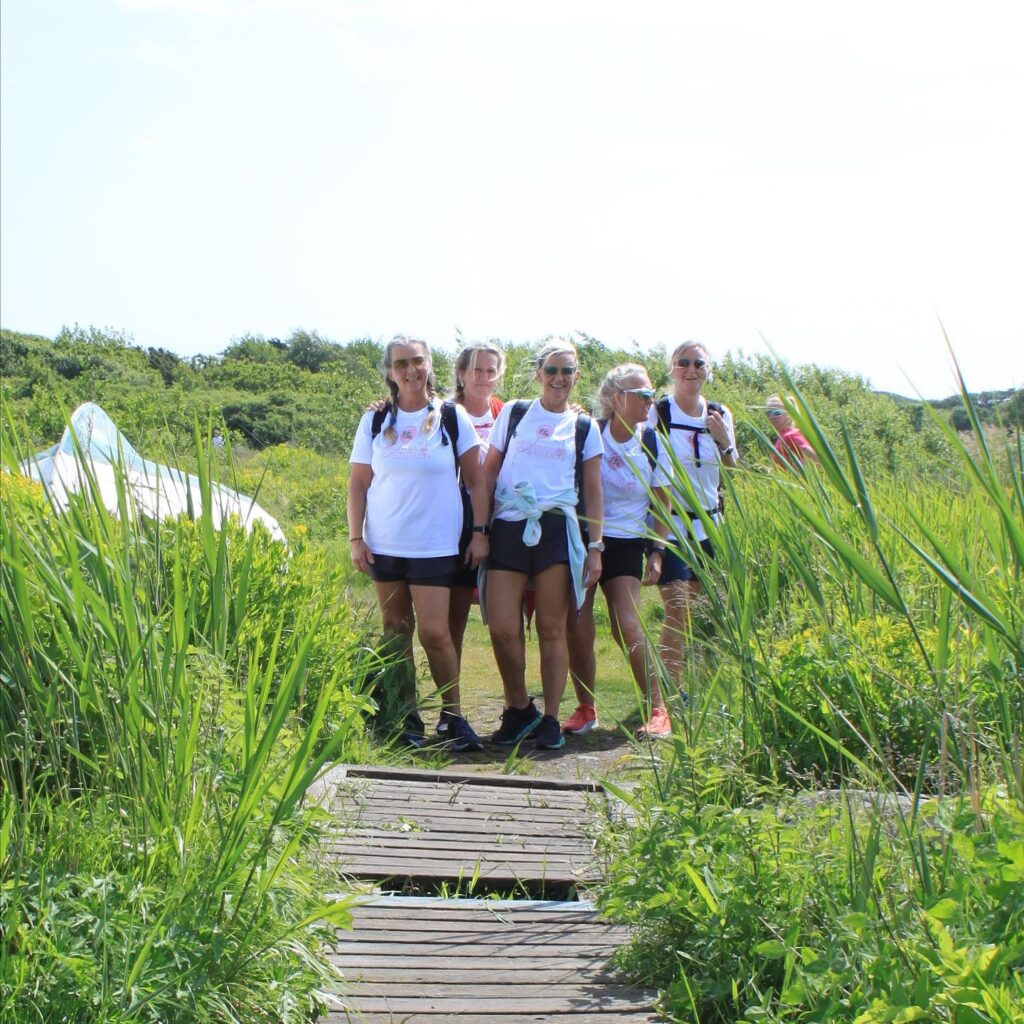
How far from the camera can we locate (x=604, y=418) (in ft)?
22.6

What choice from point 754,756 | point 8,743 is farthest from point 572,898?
point 8,743

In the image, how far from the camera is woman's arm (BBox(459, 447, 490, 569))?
6.41 meters

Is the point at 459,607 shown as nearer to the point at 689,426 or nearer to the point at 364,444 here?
the point at 364,444

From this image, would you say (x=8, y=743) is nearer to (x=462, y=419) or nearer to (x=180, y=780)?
(x=180, y=780)

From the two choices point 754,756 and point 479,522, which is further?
point 479,522

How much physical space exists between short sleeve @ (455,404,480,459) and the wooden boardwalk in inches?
70.7

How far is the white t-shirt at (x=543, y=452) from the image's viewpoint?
6.37 m

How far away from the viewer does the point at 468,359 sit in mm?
6707

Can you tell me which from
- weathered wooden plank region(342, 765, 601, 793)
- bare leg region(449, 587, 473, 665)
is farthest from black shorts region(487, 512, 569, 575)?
weathered wooden plank region(342, 765, 601, 793)

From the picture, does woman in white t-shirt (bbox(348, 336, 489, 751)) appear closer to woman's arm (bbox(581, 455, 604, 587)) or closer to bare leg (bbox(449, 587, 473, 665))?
bare leg (bbox(449, 587, 473, 665))

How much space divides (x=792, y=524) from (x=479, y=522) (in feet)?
5.74

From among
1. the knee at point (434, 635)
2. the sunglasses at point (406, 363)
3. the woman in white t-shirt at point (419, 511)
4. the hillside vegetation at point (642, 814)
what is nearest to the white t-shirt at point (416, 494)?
the woman in white t-shirt at point (419, 511)

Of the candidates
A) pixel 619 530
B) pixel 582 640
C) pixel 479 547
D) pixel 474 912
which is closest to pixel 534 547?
pixel 479 547

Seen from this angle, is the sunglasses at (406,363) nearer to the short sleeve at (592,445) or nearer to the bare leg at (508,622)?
the short sleeve at (592,445)
